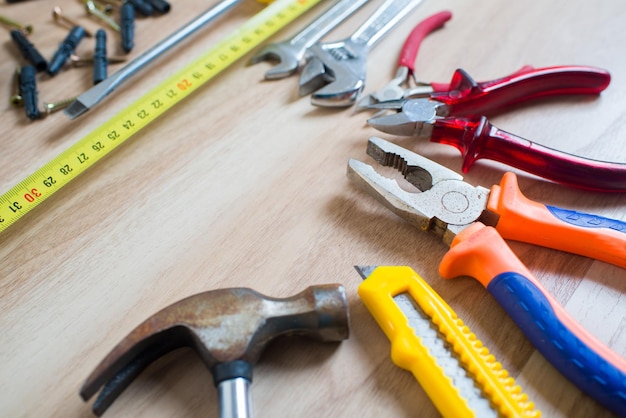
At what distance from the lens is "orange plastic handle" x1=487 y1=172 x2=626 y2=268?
2.72 feet

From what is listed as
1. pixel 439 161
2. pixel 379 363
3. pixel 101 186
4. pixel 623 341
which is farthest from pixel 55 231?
pixel 623 341

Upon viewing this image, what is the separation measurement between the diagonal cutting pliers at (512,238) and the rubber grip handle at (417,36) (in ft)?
1.07

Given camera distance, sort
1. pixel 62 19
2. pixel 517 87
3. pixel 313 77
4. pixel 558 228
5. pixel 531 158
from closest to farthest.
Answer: pixel 558 228 → pixel 531 158 → pixel 517 87 → pixel 313 77 → pixel 62 19

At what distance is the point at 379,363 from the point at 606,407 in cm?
33

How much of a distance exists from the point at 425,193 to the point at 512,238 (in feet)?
0.57

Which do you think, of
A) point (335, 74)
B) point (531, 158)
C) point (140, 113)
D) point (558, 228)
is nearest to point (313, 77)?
point (335, 74)

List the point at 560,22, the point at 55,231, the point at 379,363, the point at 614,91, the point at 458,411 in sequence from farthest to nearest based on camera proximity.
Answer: the point at 560,22 → the point at 614,91 → the point at 55,231 → the point at 379,363 → the point at 458,411

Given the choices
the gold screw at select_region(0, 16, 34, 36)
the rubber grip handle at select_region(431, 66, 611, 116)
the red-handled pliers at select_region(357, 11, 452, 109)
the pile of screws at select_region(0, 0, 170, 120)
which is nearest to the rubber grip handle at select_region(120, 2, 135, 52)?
the pile of screws at select_region(0, 0, 170, 120)

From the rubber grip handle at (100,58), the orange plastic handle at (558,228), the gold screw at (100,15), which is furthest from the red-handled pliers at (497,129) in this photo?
the gold screw at (100,15)

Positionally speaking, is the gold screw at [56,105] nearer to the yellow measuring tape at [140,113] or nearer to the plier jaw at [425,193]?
the yellow measuring tape at [140,113]

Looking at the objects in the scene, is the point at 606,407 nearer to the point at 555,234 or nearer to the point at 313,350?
the point at 555,234

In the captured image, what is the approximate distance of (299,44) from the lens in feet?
4.09

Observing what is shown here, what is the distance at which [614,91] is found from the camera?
115cm

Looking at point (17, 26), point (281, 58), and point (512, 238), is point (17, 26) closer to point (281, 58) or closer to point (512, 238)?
point (281, 58)
